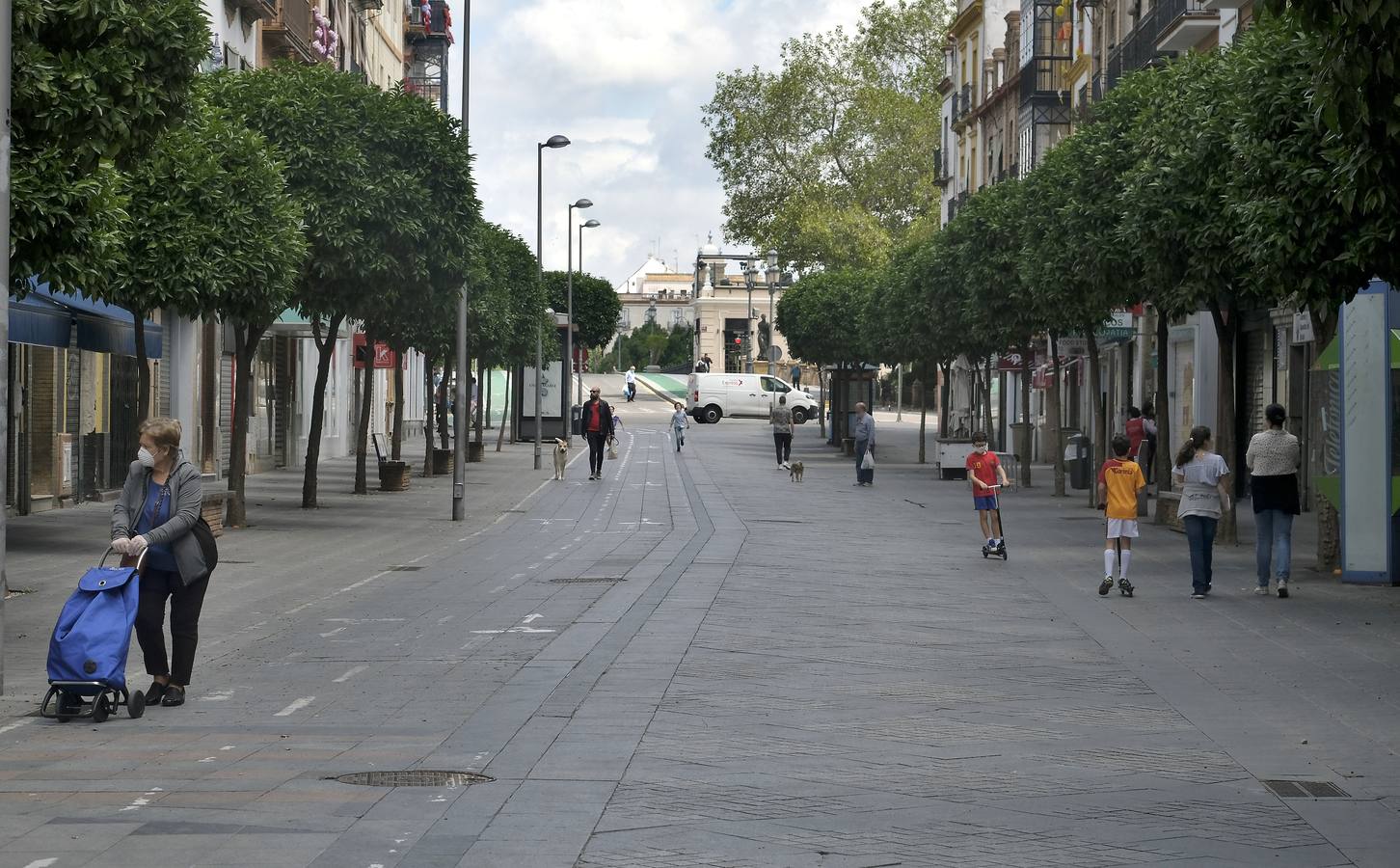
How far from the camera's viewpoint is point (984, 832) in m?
7.35

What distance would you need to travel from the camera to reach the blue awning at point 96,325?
2144 cm

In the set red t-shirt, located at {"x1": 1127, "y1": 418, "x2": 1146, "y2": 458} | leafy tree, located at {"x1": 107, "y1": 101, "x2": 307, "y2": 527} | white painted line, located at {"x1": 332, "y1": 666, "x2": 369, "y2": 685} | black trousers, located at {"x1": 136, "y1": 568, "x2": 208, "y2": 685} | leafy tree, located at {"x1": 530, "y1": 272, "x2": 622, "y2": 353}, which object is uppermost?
leafy tree, located at {"x1": 530, "y1": 272, "x2": 622, "y2": 353}

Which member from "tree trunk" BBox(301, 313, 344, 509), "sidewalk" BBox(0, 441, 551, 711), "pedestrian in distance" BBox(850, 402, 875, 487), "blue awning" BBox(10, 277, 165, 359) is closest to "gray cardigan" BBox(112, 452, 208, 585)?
"sidewalk" BBox(0, 441, 551, 711)

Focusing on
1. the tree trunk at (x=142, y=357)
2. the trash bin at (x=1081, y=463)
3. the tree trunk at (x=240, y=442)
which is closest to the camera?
the tree trunk at (x=142, y=357)

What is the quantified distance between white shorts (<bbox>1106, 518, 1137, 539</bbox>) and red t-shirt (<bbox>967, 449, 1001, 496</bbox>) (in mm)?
4277

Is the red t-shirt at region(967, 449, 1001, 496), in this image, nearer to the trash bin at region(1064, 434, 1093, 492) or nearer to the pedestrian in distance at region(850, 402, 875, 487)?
the trash bin at region(1064, 434, 1093, 492)

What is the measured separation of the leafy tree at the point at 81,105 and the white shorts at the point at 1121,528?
895 cm

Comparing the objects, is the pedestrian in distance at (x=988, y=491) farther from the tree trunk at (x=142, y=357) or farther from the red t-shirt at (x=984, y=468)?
the tree trunk at (x=142, y=357)

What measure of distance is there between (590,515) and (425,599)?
44.1 feet

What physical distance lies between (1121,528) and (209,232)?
36.2 ft

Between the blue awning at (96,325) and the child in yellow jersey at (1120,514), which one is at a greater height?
the blue awning at (96,325)

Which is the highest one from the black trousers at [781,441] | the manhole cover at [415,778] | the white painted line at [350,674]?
the black trousers at [781,441]

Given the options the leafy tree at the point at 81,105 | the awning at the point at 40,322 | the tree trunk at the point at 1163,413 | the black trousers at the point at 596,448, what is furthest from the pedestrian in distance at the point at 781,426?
the leafy tree at the point at 81,105

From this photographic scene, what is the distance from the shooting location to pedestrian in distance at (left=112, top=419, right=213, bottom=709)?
10.6 metres
